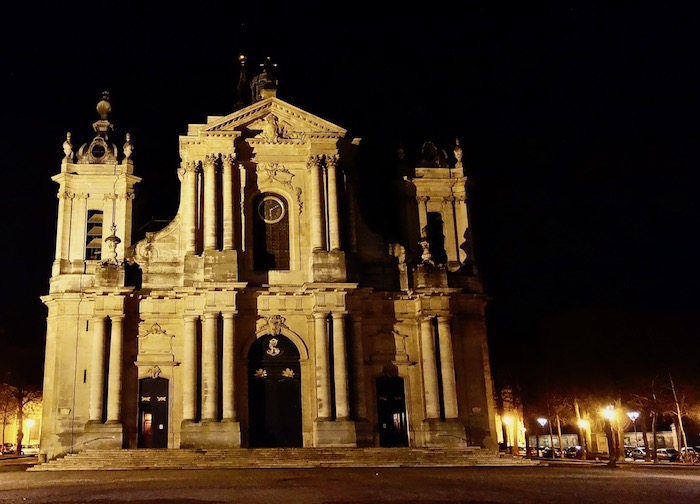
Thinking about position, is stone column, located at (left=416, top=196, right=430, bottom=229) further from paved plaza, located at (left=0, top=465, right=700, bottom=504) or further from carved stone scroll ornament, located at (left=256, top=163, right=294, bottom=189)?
paved plaza, located at (left=0, top=465, right=700, bottom=504)

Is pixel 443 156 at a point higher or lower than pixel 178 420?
higher

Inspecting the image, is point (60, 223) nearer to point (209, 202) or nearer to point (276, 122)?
point (209, 202)

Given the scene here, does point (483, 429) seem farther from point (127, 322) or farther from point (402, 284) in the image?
point (127, 322)

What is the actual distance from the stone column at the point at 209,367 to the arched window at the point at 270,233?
354cm

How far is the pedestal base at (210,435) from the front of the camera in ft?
95.5

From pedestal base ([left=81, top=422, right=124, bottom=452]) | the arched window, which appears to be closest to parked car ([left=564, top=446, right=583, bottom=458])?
the arched window

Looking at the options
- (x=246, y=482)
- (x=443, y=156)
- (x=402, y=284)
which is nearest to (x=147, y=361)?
(x=402, y=284)

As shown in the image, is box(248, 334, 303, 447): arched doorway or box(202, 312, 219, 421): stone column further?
box(248, 334, 303, 447): arched doorway

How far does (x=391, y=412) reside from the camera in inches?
1265

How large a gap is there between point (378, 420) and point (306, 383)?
344 cm

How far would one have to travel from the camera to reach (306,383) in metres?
31.3

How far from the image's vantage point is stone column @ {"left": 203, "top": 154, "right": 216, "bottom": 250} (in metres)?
31.7

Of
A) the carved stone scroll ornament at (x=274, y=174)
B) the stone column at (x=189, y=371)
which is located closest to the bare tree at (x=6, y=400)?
the stone column at (x=189, y=371)

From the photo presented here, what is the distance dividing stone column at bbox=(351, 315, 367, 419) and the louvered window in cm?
1202
